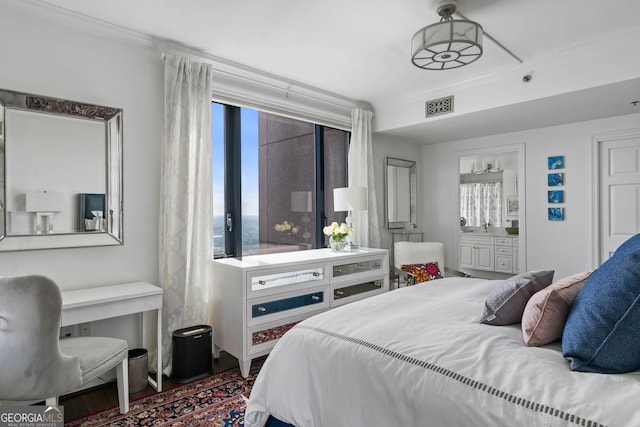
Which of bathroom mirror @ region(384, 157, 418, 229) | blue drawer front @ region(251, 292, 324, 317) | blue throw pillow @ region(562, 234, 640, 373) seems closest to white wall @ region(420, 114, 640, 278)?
bathroom mirror @ region(384, 157, 418, 229)

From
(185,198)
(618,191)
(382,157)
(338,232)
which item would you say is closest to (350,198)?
(338,232)

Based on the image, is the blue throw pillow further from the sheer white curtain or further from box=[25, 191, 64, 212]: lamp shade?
box=[25, 191, 64, 212]: lamp shade

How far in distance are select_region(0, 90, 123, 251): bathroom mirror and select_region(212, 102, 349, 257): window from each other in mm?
911

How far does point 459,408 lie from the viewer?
1111mm

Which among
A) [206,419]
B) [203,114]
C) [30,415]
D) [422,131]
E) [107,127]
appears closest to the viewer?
[30,415]

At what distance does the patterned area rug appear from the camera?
7.13 ft

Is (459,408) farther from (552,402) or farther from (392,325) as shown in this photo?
(392,325)

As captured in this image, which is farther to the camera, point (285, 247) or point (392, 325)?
point (285, 247)

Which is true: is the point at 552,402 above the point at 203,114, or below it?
below

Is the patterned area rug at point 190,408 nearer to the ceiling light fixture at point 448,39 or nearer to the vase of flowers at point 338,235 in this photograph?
the vase of flowers at point 338,235

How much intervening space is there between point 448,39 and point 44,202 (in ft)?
9.11

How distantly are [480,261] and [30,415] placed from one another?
15.5 feet

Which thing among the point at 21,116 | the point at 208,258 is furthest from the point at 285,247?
the point at 21,116

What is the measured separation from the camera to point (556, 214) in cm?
423
